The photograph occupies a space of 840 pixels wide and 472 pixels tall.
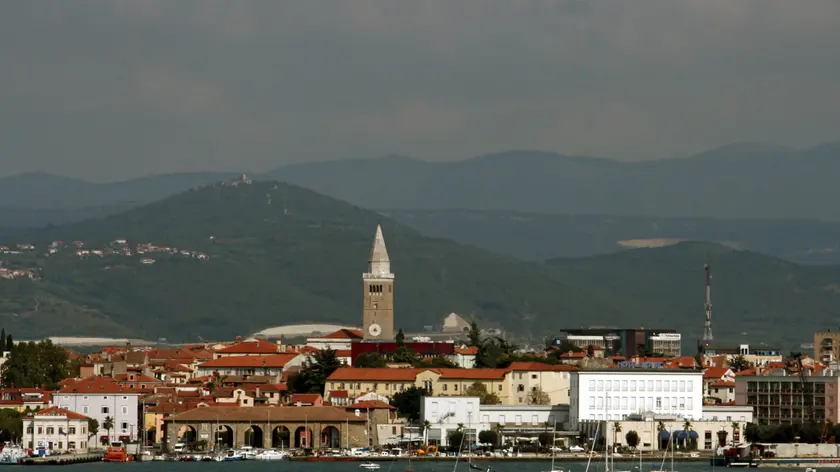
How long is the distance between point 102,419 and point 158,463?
11909mm

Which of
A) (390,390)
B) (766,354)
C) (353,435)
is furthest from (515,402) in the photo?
(766,354)

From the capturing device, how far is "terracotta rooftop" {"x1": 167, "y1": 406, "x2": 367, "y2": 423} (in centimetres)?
9538

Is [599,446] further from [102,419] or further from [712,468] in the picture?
[102,419]

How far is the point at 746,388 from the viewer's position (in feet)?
351

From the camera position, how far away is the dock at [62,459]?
281 ft

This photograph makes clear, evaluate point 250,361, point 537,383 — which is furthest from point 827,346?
point 250,361

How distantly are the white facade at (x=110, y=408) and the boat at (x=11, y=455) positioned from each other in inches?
320

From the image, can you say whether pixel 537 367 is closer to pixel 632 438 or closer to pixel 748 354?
pixel 632 438

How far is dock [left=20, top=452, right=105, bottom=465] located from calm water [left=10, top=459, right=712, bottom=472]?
1163mm

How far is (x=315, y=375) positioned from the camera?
4345 inches

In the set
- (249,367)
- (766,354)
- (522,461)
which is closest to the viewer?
(522,461)

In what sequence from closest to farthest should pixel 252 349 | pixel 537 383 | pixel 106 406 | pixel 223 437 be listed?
pixel 223 437, pixel 106 406, pixel 537 383, pixel 252 349

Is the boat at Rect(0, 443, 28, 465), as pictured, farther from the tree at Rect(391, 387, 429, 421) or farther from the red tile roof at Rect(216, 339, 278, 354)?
the red tile roof at Rect(216, 339, 278, 354)

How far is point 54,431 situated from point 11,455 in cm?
419
